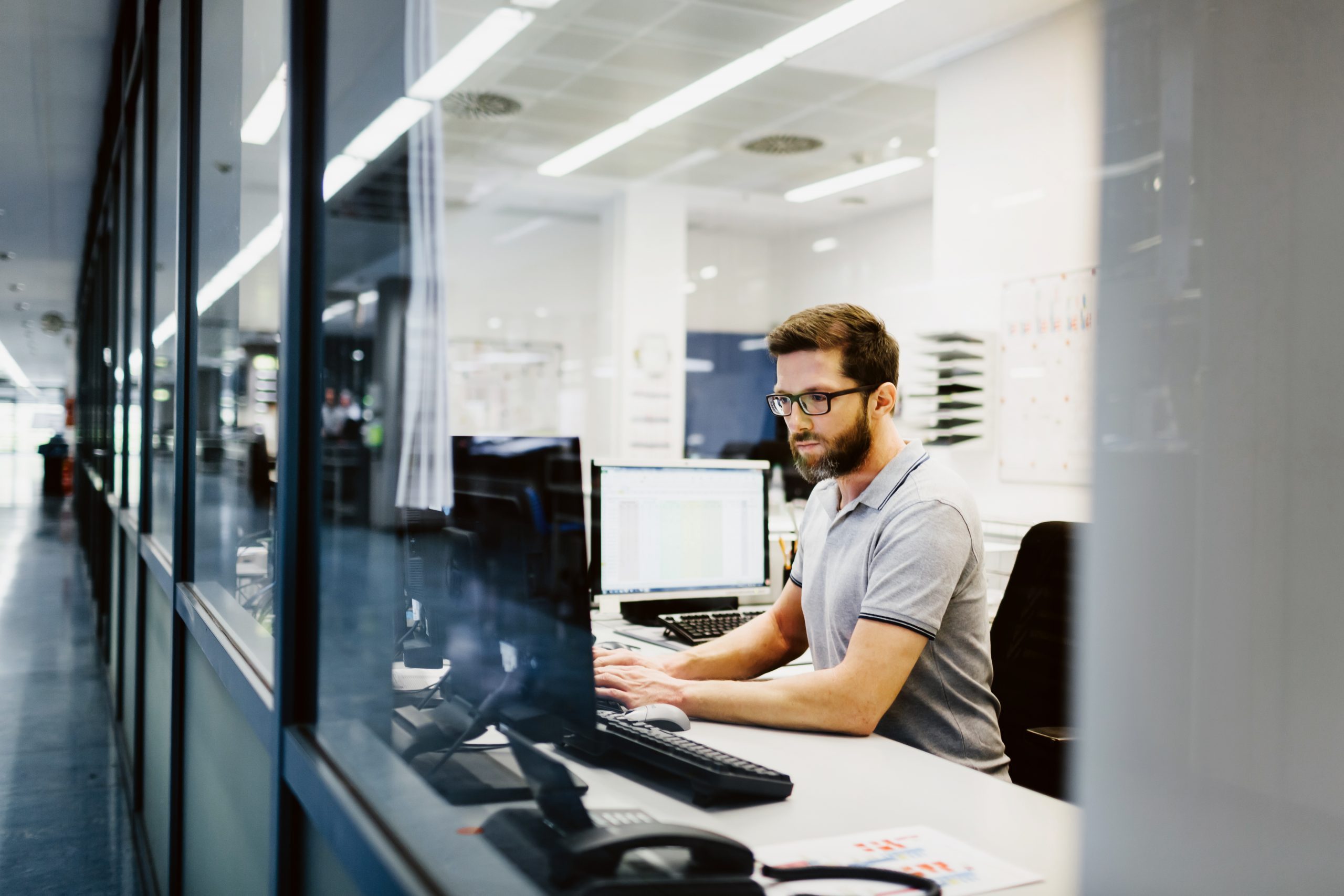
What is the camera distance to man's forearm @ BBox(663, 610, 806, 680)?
207cm

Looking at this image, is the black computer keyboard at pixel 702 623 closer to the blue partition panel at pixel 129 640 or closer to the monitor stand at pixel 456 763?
the monitor stand at pixel 456 763

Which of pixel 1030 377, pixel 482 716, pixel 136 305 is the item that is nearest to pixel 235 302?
pixel 482 716

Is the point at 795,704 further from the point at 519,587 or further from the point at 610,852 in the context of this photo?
the point at 610,852

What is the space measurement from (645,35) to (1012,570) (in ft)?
12.0

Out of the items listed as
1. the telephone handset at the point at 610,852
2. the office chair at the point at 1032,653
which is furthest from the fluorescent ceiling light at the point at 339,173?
the office chair at the point at 1032,653

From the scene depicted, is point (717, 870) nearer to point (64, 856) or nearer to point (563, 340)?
point (64, 856)

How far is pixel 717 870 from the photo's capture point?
3.14ft

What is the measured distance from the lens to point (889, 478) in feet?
6.36

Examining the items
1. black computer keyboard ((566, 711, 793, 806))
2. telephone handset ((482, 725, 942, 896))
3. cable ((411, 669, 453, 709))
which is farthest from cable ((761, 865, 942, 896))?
cable ((411, 669, 453, 709))

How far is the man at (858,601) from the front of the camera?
1.69 meters

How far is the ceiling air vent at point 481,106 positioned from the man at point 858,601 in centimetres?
439

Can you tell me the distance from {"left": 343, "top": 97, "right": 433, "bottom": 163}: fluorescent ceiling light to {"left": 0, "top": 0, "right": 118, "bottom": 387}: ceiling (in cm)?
415

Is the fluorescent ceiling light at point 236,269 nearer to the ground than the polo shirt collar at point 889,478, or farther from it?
farther from it

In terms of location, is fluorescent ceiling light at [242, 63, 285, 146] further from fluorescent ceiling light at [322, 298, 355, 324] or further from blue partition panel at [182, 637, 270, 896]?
blue partition panel at [182, 637, 270, 896]
